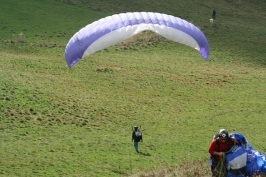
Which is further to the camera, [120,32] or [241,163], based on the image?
[120,32]

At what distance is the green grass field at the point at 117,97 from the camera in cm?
2239

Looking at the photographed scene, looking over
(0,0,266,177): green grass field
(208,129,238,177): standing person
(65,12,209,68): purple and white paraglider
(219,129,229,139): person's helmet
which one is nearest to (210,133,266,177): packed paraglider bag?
(208,129,238,177): standing person

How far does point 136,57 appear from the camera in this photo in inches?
1713

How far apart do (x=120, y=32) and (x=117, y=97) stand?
691 inches

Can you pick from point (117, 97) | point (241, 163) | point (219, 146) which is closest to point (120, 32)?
point (219, 146)

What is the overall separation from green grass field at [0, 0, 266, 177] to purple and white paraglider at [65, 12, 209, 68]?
14.1ft

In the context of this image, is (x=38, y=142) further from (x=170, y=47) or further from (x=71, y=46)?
(x=170, y=47)

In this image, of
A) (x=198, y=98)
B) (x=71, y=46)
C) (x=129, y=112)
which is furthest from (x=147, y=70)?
(x=71, y=46)

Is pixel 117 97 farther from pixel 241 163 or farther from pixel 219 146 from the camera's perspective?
pixel 241 163

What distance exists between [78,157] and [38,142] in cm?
302

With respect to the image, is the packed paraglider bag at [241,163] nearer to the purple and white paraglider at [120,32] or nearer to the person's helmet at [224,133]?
the person's helmet at [224,133]

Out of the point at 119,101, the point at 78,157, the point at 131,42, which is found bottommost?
the point at 78,157

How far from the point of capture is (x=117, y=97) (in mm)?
33500

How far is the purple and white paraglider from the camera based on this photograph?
16.0 metres
